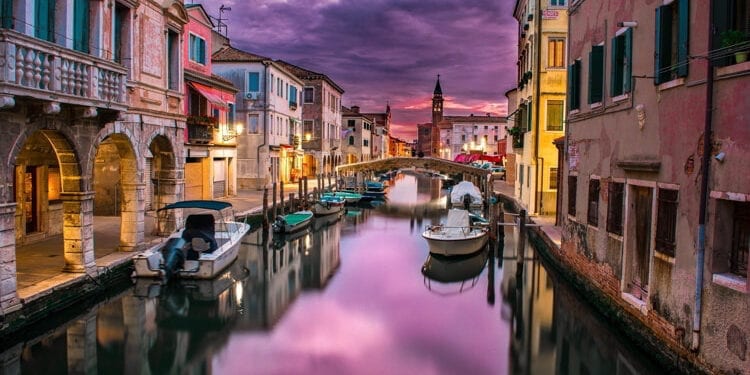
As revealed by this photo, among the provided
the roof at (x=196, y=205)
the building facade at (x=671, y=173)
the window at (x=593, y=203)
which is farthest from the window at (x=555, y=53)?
the roof at (x=196, y=205)

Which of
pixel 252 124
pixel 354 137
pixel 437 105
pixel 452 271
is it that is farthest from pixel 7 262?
pixel 437 105

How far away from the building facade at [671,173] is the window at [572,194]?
2.88 feet

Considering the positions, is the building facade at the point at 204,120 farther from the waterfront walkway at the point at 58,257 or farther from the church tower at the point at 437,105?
the church tower at the point at 437,105

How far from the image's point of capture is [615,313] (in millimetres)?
10852

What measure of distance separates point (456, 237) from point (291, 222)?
8434 mm

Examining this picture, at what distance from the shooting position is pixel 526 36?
1077 inches

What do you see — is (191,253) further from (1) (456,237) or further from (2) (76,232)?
(1) (456,237)

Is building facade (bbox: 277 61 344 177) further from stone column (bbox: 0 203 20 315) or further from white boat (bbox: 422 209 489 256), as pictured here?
stone column (bbox: 0 203 20 315)

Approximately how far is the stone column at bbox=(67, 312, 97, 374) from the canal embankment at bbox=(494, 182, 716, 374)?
8.88 m

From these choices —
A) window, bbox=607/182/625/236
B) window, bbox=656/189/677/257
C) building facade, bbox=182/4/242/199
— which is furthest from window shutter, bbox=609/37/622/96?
building facade, bbox=182/4/242/199

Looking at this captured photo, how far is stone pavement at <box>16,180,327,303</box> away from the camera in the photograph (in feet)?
35.5

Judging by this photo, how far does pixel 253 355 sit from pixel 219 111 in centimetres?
1961

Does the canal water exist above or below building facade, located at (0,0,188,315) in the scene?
below

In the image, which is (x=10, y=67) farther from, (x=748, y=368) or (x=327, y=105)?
(x=327, y=105)
